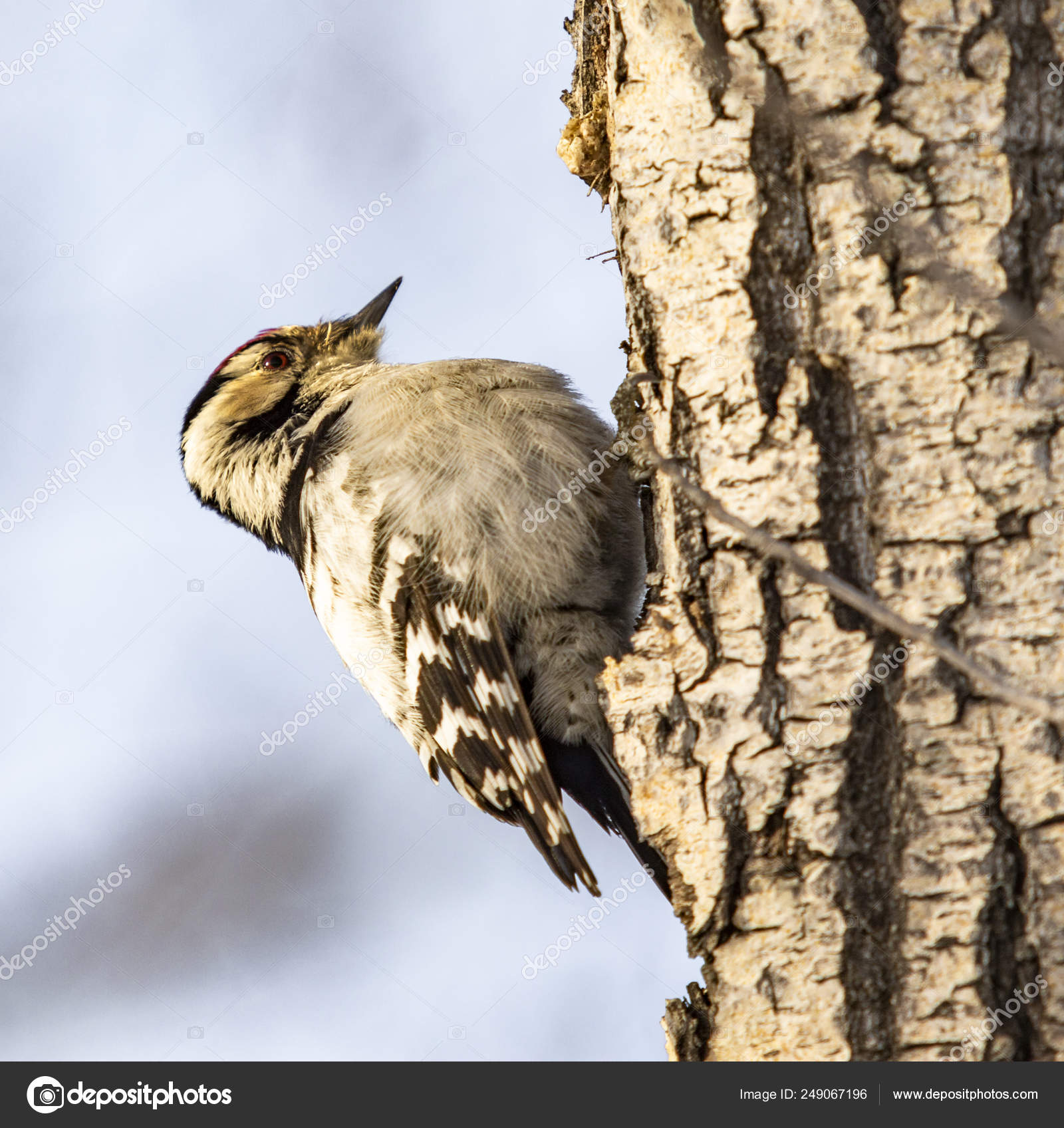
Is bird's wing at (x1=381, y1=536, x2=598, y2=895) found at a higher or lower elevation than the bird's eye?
lower

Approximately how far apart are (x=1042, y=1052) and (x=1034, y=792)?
1.31ft

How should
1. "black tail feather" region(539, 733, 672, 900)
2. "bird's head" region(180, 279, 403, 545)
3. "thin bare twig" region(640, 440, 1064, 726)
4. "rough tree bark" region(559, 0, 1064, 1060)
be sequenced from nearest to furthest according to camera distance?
"thin bare twig" region(640, 440, 1064, 726) < "rough tree bark" region(559, 0, 1064, 1060) < "black tail feather" region(539, 733, 672, 900) < "bird's head" region(180, 279, 403, 545)

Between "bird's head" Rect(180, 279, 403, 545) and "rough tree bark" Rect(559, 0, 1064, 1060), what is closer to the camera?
"rough tree bark" Rect(559, 0, 1064, 1060)

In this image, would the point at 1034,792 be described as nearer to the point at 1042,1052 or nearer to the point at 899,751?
the point at 899,751

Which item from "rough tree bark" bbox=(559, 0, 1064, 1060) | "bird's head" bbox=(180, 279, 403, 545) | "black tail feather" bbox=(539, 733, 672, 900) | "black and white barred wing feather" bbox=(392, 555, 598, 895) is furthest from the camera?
"bird's head" bbox=(180, 279, 403, 545)

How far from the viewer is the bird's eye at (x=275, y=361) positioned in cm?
391

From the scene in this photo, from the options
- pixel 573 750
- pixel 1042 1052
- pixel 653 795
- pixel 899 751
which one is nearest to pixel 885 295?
pixel 899 751

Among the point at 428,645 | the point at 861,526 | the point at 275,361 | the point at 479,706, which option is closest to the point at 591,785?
the point at 479,706

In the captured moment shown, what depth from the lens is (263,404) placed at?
3850 millimetres

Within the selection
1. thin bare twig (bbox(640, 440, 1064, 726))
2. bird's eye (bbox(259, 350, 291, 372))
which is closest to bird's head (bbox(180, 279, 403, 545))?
bird's eye (bbox(259, 350, 291, 372))

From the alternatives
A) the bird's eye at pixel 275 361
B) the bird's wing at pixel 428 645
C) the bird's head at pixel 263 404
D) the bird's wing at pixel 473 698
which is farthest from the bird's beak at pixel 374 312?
the bird's wing at pixel 473 698

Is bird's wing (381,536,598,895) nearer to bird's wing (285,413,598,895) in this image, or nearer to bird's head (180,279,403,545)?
bird's wing (285,413,598,895)

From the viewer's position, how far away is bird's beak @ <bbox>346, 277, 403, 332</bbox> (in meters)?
4.04

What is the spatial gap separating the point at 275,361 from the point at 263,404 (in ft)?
0.58
